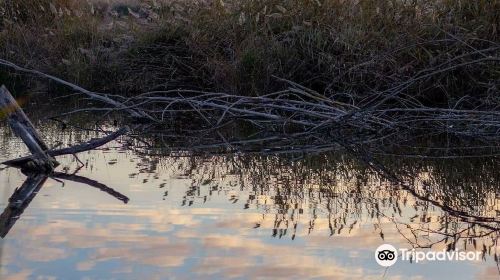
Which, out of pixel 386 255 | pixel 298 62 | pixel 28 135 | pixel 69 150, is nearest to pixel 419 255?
pixel 386 255

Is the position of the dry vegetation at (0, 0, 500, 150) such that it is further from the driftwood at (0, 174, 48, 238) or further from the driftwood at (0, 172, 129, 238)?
the driftwood at (0, 174, 48, 238)

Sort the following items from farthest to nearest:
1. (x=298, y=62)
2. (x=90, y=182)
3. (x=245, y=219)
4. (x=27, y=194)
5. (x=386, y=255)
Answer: (x=298, y=62) → (x=90, y=182) → (x=27, y=194) → (x=245, y=219) → (x=386, y=255)

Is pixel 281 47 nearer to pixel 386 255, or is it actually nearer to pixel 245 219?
pixel 245 219

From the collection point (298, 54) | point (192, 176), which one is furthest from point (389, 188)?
point (298, 54)

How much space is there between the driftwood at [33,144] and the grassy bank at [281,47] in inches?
86.7

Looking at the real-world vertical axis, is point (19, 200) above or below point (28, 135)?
below

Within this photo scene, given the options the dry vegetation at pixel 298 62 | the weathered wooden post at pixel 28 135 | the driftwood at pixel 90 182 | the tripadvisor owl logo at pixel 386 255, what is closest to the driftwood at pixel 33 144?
the weathered wooden post at pixel 28 135

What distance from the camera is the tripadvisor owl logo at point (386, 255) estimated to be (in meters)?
→ 2.81

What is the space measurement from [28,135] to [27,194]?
2.46 ft

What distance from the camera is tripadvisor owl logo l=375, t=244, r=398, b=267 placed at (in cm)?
281

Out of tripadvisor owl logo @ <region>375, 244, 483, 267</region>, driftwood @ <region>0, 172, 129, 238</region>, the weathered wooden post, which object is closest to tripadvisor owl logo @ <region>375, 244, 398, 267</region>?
tripadvisor owl logo @ <region>375, 244, 483, 267</region>

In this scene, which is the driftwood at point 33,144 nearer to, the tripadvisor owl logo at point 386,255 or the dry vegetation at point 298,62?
the dry vegetation at point 298,62

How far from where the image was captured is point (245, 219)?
11.1 ft

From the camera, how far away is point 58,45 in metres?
10.8
